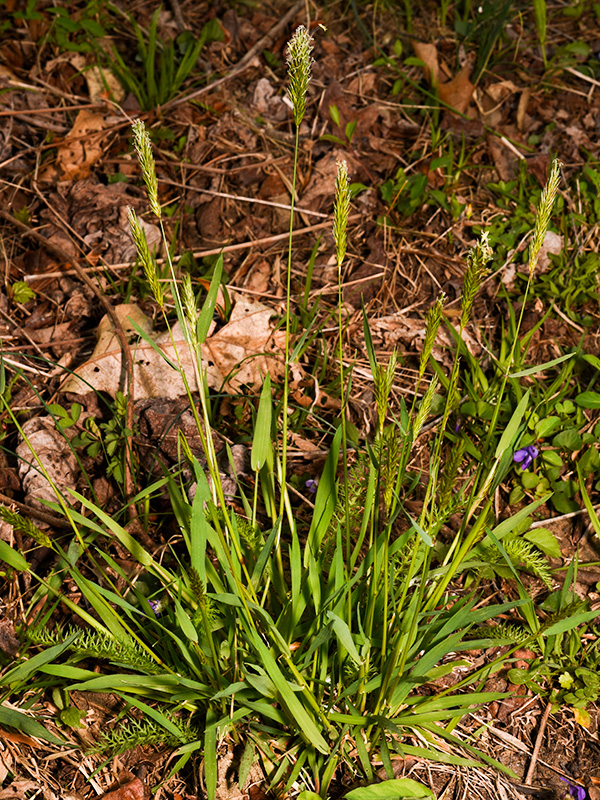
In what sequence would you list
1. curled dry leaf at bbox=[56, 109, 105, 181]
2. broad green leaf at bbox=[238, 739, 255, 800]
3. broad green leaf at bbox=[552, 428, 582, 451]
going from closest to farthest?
broad green leaf at bbox=[238, 739, 255, 800]
broad green leaf at bbox=[552, 428, 582, 451]
curled dry leaf at bbox=[56, 109, 105, 181]

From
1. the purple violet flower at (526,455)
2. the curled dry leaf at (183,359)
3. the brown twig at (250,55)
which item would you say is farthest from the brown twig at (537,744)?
the brown twig at (250,55)

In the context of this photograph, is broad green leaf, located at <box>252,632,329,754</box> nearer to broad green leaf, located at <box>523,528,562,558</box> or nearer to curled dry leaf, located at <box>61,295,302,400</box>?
broad green leaf, located at <box>523,528,562,558</box>

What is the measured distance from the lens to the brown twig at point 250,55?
306 cm

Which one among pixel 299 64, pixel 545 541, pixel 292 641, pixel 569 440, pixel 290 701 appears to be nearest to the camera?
pixel 299 64

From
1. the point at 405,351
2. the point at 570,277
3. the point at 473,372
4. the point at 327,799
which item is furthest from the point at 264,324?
the point at 327,799

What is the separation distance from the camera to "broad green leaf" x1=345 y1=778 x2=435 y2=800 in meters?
1.31

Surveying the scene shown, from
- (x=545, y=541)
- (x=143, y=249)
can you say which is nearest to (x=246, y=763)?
(x=545, y=541)

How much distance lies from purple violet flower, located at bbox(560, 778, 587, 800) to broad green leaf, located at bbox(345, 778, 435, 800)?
43 cm

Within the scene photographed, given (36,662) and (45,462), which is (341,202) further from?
(45,462)

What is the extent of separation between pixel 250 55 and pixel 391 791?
3.07 m

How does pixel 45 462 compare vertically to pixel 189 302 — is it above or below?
below

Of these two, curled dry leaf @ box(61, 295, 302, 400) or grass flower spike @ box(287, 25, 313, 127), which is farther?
curled dry leaf @ box(61, 295, 302, 400)

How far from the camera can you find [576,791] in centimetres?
155

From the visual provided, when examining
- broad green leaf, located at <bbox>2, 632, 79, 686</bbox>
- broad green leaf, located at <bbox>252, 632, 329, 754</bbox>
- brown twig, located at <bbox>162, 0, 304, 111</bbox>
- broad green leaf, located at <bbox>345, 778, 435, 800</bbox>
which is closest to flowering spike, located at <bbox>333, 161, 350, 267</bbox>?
broad green leaf, located at <bbox>252, 632, 329, 754</bbox>
